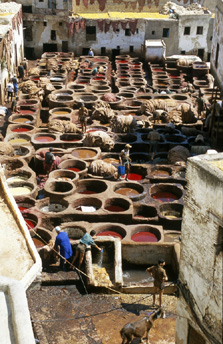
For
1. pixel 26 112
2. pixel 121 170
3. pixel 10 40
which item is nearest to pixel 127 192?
pixel 121 170

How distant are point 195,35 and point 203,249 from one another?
4112 cm

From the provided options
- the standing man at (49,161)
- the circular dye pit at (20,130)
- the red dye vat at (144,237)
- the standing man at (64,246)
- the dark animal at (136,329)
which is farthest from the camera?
the circular dye pit at (20,130)

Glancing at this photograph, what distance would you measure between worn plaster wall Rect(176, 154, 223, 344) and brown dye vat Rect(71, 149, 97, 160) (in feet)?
45.6

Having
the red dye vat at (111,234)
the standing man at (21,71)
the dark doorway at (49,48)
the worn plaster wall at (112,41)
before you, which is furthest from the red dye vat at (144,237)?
the dark doorway at (49,48)

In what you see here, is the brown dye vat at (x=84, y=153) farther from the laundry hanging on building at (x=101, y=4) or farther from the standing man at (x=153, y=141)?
the laundry hanging on building at (x=101, y=4)

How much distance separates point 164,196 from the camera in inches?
843

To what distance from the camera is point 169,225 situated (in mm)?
18875

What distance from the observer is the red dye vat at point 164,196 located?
21156mm

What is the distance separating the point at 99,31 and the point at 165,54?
670 centimetres

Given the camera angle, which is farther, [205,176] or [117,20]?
[117,20]

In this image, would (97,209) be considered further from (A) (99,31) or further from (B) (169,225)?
(A) (99,31)

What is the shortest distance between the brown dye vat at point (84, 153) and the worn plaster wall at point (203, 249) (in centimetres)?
1390

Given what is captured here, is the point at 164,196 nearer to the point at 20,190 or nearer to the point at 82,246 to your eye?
the point at 20,190

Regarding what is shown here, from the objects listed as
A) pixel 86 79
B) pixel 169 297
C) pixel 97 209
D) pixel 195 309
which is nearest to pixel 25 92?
pixel 86 79
